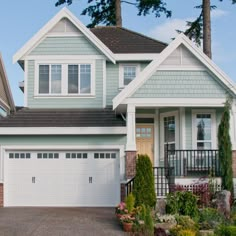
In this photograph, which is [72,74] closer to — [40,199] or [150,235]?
[40,199]

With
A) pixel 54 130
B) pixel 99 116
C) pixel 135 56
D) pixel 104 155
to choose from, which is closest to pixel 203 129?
pixel 104 155

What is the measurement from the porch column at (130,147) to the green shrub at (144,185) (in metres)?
2.09

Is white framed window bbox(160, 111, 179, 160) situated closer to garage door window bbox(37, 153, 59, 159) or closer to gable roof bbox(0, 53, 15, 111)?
garage door window bbox(37, 153, 59, 159)

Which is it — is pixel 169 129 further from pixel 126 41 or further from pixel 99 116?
pixel 126 41

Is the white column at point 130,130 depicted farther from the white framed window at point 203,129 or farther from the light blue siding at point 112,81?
the light blue siding at point 112,81

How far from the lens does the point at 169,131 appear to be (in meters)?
18.6

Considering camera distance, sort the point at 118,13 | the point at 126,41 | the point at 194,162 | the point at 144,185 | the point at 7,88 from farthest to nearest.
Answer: the point at 118,13, the point at 126,41, the point at 7,88, the point at 194,162, the point at 144,185

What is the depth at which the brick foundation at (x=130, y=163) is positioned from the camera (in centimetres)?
1628

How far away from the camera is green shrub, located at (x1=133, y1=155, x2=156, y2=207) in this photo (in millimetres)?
13828

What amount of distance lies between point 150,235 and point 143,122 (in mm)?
8898

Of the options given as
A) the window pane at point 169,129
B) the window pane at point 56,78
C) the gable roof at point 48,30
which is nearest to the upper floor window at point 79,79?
the window pane at point 56,78

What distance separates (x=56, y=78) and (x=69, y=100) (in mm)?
1100

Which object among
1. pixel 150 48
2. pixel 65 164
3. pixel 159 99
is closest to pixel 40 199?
pixel 65 164

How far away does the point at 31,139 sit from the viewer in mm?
18156
